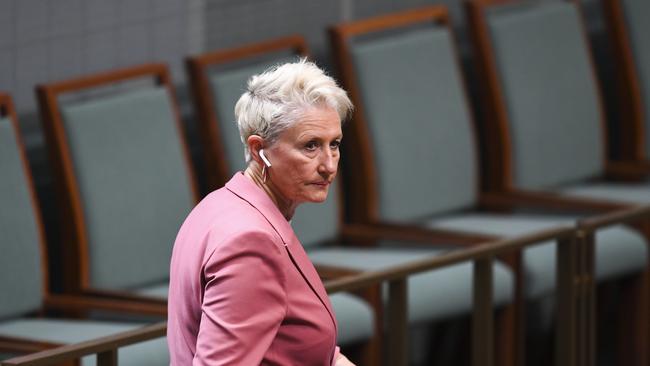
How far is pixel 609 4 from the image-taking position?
424 cm

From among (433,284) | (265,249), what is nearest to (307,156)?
(265,249)

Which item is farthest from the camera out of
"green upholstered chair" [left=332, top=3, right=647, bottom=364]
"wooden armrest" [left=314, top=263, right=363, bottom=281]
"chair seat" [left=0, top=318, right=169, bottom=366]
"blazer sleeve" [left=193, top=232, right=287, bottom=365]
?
"green upholstered chair" [left=332, top=3, right=647, bottom=364]

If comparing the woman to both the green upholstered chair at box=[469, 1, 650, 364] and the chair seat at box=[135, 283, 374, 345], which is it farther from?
the green upholstered chair at box=[469, 1, 650, 364]

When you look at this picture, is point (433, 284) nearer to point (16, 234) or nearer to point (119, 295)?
point (119, 295)

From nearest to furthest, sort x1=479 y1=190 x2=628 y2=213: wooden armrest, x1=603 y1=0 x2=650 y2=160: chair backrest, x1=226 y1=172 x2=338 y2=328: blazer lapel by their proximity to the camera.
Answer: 1. x1=226 y1=172 x2=338 y2=328: blazer lapel
2. x1=479 y1=190 x2=628 y2=213: wooden armrest
3. x1=603 y1=0 x2=650 y2=160: chair backrest

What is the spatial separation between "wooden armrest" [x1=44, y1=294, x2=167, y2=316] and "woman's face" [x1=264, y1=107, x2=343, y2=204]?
1331 mm

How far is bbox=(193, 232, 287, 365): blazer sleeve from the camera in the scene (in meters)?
1.50

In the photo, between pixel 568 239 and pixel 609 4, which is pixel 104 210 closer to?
pixel 568 239

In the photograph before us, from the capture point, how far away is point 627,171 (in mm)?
4156

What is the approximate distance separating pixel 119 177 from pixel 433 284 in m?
0.81

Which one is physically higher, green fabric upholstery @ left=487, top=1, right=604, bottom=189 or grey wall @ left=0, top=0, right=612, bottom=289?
grey wall @ left=0, top=0, right=612, bottom=289

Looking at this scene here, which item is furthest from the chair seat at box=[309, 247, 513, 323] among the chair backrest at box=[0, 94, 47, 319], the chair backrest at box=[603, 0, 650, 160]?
the chair backrest at box=[603, 0, 650, 160]

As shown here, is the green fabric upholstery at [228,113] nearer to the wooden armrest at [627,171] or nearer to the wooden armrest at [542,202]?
the wooden armrest at [542,202]

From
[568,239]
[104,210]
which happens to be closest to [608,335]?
[568,239]
